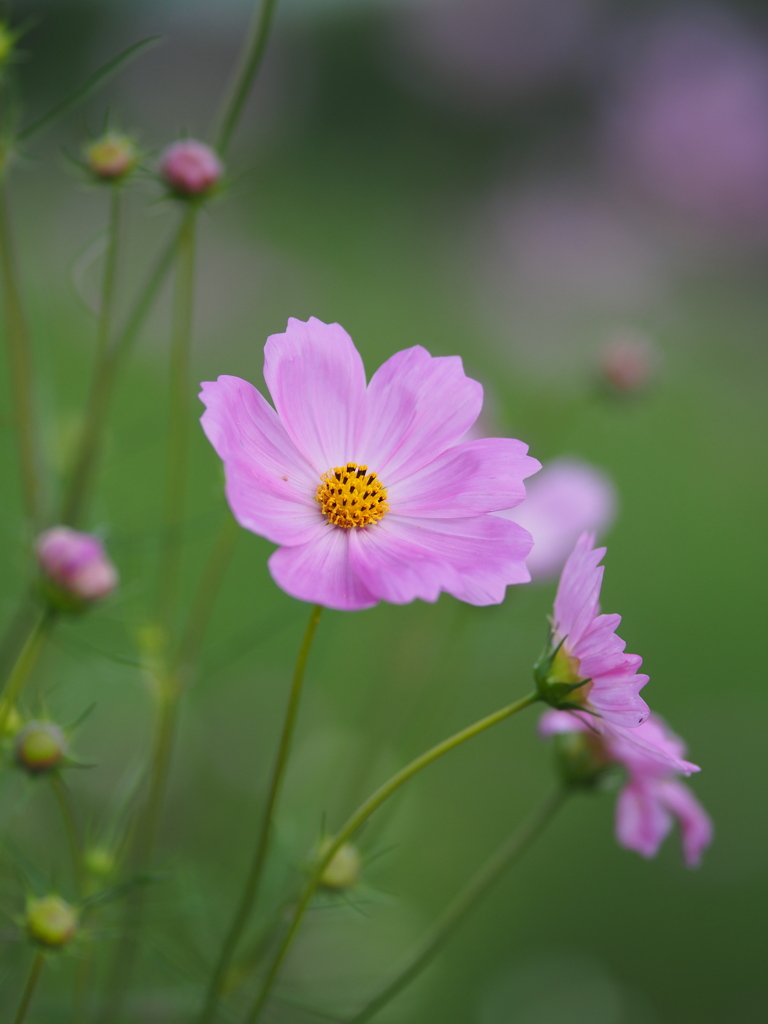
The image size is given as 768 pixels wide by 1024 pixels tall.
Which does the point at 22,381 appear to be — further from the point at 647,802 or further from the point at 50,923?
the point at 647,802

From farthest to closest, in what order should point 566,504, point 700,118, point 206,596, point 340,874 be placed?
point 700,118, point 566,504, point 206,596, point 340,874

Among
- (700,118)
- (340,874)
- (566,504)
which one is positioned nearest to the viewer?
(340,874)

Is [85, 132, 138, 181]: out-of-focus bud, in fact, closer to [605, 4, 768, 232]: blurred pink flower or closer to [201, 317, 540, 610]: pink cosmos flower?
[201, 317, 540, 610]: pink cosmos flower

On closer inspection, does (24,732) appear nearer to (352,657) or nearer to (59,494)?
(59,494)

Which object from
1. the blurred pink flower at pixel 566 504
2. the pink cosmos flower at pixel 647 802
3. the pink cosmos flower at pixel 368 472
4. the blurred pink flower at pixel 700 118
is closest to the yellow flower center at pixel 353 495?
the pink cosmos flower at pixel 368 472

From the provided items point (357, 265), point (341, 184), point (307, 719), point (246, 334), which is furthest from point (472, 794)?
point (341, 184)

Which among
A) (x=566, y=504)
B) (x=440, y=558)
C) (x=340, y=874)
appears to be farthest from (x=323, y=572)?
(x=566, y=504)

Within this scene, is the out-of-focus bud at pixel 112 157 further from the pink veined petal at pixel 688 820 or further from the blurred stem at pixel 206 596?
the pink veined petal at pixel 688 820
